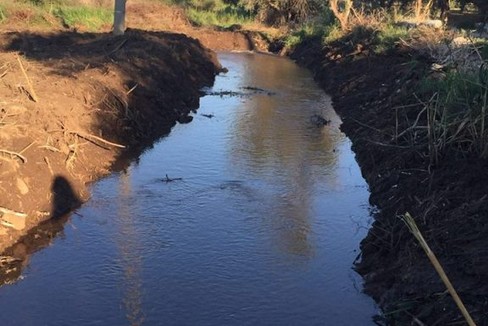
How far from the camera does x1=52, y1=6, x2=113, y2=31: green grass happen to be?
29031 mm

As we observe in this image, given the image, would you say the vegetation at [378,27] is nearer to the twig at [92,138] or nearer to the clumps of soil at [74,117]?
the twig at [92,138]

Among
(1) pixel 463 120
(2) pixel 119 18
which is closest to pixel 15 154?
(1) pixel 463 120

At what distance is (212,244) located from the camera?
782cm

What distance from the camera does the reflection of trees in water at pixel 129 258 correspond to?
624 cm

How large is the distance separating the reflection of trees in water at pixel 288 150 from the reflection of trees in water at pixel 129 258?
6.22 feet

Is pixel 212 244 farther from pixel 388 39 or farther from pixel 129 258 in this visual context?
pixel 388 39

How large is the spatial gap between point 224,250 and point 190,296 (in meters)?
1.24

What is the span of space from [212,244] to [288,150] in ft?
16.8

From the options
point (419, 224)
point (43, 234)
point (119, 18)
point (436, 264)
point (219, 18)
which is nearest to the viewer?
point (436, 264)

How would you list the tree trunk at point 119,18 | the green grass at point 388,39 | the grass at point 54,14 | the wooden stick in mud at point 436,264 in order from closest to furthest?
the wooden stick in mud at point 436,264
the green grass at point 388,39
the tree trunk at point 119,18
the grass at point 54,14

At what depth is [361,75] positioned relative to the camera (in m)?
18.2

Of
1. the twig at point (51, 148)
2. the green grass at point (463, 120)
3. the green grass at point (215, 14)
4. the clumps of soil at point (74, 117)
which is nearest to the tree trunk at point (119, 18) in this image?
the clumps of soil at point (74, 117)

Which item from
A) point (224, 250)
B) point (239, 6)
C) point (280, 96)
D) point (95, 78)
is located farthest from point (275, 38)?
point (224, 250)

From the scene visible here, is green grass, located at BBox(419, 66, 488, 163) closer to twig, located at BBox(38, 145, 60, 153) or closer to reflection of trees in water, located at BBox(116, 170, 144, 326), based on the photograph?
reflection of trees in water, located at BBox(116, 170, 144, 326)
